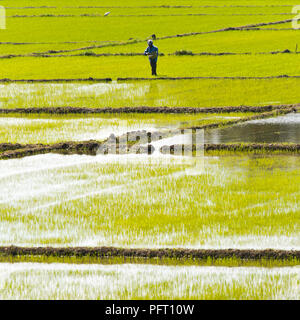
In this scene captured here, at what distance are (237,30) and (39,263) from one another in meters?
24.1

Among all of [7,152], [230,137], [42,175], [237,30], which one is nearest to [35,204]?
[42,175]

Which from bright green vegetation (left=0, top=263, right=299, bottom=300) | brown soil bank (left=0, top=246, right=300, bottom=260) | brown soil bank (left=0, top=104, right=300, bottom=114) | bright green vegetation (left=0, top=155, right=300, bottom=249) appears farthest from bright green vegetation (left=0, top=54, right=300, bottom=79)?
bright green vegetation (left=0, top=263, right=299, bottom=300)

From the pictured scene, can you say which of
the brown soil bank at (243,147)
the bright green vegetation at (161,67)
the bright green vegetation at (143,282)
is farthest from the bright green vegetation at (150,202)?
the bright green vegetation at (161,67)

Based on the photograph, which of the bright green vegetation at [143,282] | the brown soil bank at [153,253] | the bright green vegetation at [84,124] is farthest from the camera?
the bright green vegetation at [84,124]

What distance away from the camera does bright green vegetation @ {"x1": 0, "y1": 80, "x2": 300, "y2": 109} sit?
14.0m

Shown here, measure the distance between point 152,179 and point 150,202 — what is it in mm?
1060

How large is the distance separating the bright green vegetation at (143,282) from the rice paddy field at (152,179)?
1 centimetres

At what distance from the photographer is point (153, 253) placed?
6.07 m

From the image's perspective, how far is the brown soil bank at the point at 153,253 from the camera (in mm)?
5969

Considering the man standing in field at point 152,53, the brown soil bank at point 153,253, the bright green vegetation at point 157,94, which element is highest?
the man standing in field at point 152,53

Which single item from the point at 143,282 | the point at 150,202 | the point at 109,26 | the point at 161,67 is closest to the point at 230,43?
the point at 161,67

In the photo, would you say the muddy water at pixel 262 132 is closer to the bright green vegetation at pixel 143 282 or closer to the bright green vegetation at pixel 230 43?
the bright green vegetation at pixel 143 282

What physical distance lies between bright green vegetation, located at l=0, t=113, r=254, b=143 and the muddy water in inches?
24.9

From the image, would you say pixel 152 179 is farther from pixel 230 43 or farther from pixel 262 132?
pixel 230 43
